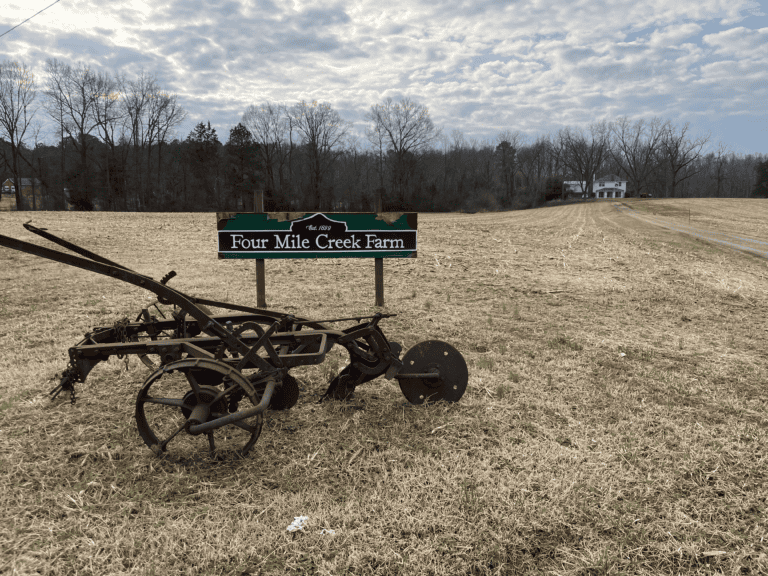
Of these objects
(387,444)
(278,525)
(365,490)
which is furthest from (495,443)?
(278,525)

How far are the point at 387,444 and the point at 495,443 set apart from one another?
2.76ft

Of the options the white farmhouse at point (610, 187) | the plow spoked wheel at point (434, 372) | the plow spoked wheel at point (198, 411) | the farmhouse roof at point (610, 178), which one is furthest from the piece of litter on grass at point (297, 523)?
the farmhouse roof at point (610, 178)

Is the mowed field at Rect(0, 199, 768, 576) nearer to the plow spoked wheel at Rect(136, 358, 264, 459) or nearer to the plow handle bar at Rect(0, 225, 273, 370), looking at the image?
the plow spoked wheel at Rect(136, 358, 264, 459)

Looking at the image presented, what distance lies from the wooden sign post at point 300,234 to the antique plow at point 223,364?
8.86 ft

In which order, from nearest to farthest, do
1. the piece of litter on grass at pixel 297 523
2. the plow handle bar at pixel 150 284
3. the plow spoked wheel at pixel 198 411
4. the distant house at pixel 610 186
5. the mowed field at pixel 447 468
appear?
the mowed field at pixel 447 468 → the piece of litter on grass at pixel 297 523 → the plow handle bar at pixel 150 284 → the plow spoked wheel at pixel 198 411 → the distant house at pixel 610 186

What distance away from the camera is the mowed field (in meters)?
2.52

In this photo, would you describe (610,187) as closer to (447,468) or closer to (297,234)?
(297,234)

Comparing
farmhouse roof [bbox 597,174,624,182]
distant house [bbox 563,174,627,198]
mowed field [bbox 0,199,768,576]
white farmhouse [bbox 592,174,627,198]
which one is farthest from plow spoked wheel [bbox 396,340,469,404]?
farmhouse roof [bbox 597,174,624,182]

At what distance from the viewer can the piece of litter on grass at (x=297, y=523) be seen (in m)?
2.68

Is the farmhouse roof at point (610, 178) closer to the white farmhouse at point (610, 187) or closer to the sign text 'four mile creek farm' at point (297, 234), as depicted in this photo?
the white farmhouse at point (610, 187)

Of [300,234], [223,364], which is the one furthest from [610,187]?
[223,364]

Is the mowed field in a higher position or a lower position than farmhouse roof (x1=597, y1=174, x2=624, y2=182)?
lower

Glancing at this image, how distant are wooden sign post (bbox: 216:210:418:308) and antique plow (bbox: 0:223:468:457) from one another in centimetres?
270

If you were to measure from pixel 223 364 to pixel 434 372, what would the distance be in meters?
1.87
